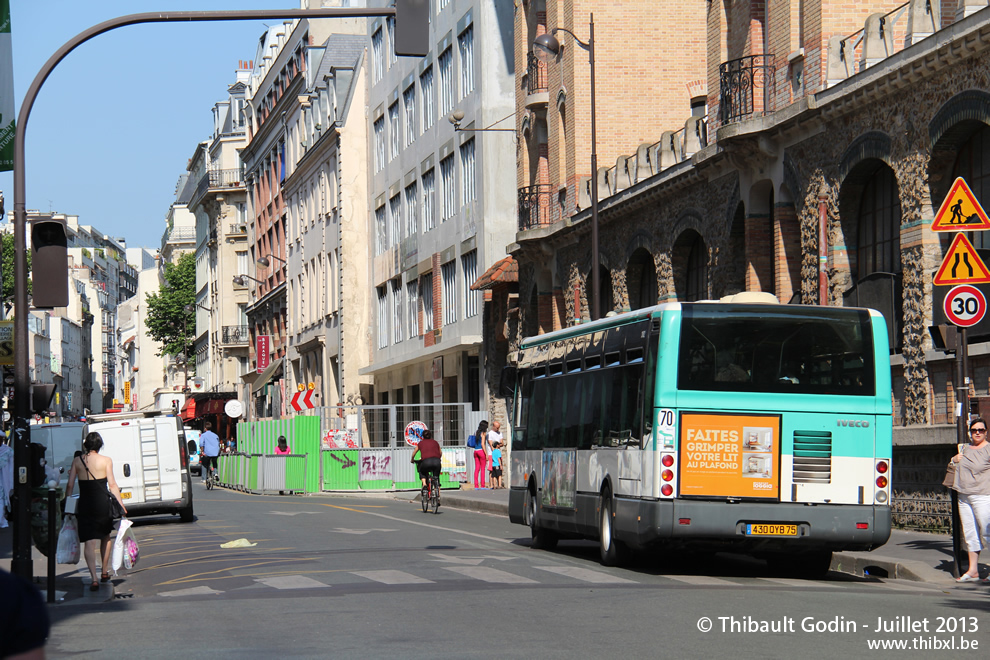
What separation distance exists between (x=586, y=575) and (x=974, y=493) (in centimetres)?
402

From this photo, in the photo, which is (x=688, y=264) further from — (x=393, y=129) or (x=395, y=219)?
(x=393, y=129)

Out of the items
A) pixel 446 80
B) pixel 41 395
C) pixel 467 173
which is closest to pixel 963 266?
pixel 41 395

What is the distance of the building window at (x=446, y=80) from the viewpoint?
47.3 metres

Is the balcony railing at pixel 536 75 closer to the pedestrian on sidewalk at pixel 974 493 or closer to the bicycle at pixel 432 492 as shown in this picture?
the bicycle at pixel 432 492

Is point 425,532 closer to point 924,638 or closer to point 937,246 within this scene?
point 937,246

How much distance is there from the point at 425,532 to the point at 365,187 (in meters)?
39.2

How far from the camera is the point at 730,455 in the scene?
1520 cm

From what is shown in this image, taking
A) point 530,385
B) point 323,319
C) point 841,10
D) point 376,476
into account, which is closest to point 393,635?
point 530,385

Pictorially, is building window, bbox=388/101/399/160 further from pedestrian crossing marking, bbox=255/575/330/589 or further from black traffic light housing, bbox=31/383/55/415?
pedestrian crossing marking, bbox=255/575/330/589

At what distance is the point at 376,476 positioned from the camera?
130ft

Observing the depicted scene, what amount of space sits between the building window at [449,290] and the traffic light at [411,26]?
3287 cm

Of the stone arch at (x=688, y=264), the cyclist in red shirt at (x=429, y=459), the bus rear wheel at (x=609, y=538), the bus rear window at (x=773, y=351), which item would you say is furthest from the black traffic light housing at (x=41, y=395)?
the stone arch at (x=688, y=264)

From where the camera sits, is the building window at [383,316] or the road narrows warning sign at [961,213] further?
the building window at [383,316]

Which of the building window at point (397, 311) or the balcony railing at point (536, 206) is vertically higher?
the balcony railing at point (536, 206)
